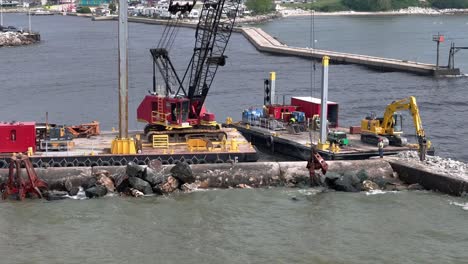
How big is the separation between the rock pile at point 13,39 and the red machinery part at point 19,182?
99.3 m

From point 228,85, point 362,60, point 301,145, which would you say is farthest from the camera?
point 362,60

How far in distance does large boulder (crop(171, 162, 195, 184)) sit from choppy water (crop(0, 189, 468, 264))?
0.92 metres

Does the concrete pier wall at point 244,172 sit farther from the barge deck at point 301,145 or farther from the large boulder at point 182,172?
the barge deck at point 301,145

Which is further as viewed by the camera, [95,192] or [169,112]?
[169,112]

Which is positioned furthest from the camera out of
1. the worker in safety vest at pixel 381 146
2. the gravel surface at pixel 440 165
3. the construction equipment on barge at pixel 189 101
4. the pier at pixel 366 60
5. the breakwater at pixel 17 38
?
the breakwater at pixel 17 38

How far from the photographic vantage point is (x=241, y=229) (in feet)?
98.7

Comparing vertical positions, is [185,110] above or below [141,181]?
above

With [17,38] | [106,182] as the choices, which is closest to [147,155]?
[106,182]

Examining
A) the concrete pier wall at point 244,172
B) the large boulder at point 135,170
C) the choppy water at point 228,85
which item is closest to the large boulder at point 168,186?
the concrete pier wall at point 244,172

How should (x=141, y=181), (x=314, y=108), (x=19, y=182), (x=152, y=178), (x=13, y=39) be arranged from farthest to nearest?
(x=13, y=39) → (x=314, y=108) → (x=152, y=178) → (x=141, y=181) → (x=19, y=182)

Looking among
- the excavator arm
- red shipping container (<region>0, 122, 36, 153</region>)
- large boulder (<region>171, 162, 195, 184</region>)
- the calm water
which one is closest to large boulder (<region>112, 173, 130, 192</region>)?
the calm water

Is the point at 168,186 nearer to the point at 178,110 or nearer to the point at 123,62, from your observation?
the point at 123,62

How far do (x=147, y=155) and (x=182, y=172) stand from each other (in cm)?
281

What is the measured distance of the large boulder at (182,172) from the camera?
34.3 m
